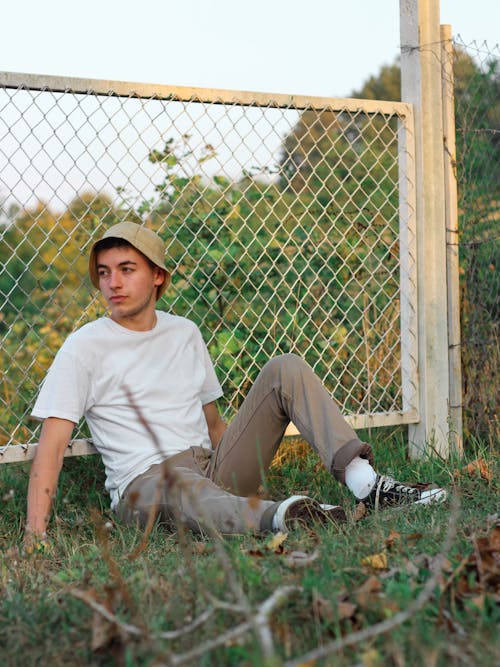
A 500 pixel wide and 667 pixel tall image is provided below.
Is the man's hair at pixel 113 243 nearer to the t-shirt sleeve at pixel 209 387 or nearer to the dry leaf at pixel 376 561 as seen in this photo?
the t-shirt sleeve at pixel 209 387

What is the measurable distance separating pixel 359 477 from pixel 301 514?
1.33 ft

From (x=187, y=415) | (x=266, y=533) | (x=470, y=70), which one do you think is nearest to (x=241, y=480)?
(x=187, y=415)

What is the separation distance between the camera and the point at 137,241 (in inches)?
135

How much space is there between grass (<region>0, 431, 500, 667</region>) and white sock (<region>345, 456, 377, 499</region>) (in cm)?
30

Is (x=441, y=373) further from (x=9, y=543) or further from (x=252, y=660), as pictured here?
(x=252, y=660)

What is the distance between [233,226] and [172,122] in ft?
2.46

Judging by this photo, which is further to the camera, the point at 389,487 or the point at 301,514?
the point at 389,487

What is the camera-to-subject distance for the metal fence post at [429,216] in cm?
431

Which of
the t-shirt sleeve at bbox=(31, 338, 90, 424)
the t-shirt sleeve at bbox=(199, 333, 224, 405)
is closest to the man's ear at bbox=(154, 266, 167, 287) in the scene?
the t-shirt sleeve at bbox=(199, 333, 224, 405)

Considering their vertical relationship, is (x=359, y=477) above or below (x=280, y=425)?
below

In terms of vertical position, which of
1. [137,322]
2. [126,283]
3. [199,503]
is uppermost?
[126,283]

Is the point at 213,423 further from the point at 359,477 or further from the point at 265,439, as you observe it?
the point at 359,477

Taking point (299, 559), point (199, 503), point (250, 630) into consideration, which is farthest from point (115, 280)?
point (250, 630)

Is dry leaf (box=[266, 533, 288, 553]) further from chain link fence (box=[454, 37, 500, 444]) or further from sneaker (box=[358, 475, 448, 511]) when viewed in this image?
chain link fence (box=[454, 37, 500, 444])
